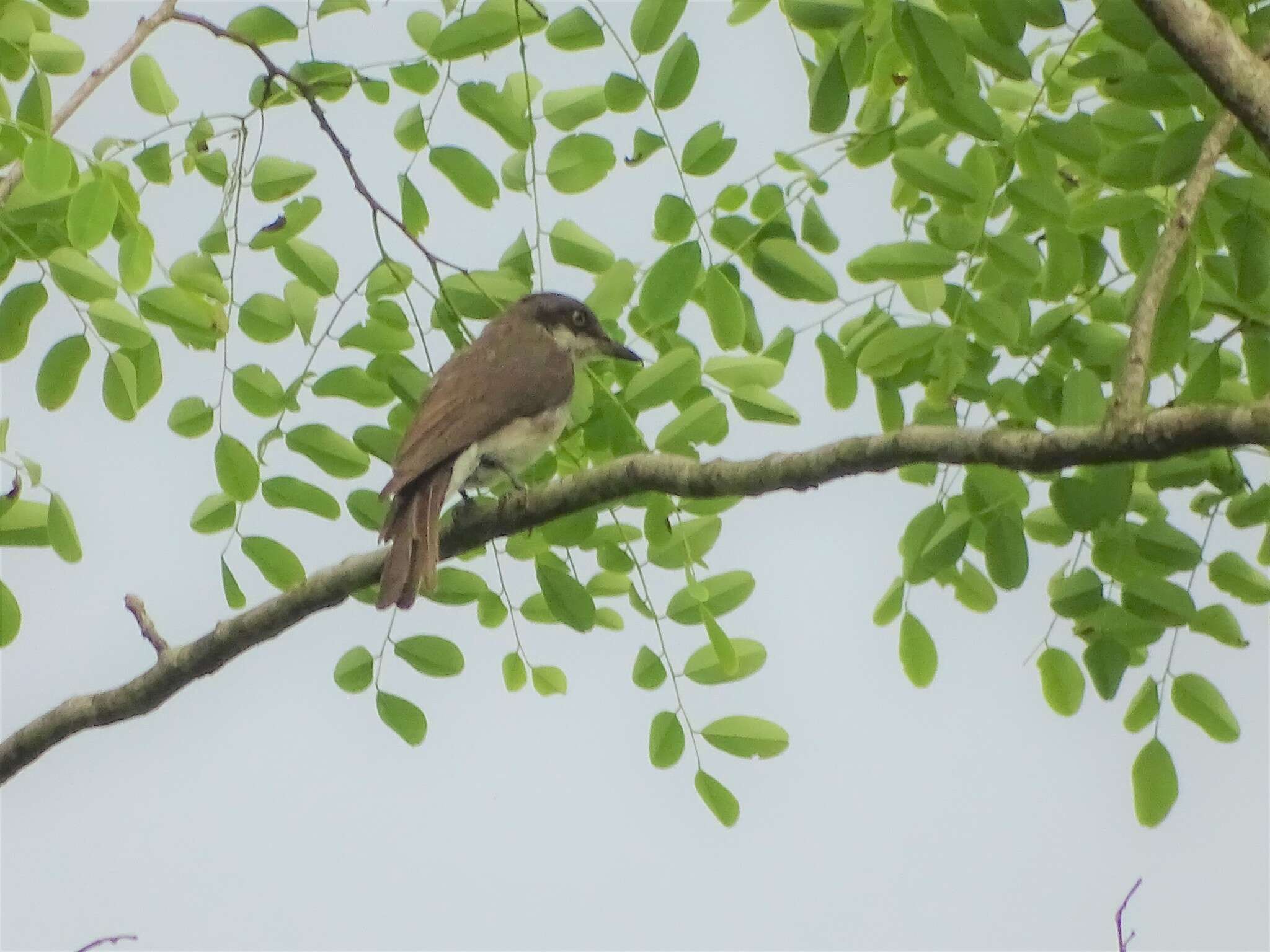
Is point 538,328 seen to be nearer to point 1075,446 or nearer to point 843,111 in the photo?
point 843,111

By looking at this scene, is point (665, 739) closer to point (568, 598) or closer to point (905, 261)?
point (568, 598)

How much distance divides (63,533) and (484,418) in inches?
61.4

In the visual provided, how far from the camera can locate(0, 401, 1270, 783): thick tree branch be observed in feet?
8.61

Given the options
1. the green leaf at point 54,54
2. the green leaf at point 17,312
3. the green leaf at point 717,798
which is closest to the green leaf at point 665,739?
the green leaf at point 717,798

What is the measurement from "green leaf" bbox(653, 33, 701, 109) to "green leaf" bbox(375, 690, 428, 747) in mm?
1814

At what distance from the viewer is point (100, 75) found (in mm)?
3607

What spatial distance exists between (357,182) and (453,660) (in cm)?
136

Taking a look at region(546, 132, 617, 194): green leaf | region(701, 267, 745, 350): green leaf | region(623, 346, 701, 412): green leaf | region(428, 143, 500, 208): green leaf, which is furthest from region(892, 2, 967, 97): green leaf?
region(428, 143, 500, 208): green leaf

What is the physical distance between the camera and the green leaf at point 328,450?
3979 millimetres

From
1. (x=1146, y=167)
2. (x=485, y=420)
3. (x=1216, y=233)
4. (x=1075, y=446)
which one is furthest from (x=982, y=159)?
(x=485, y=420)

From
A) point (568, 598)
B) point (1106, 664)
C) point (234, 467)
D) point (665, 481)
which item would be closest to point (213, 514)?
point (234, 467)

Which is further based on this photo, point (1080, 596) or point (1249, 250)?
point (1080, 596)

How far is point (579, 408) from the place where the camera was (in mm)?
4762

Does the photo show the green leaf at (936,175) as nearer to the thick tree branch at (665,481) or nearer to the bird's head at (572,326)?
the thick tree branch at (665,481)
